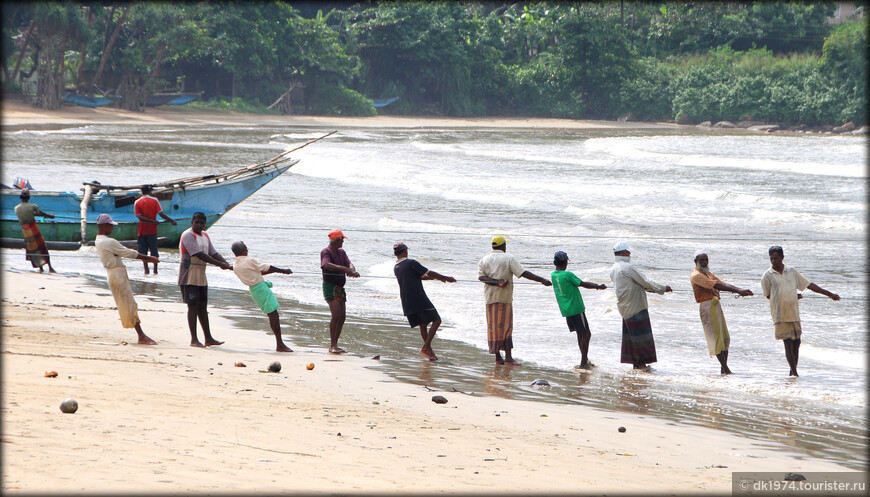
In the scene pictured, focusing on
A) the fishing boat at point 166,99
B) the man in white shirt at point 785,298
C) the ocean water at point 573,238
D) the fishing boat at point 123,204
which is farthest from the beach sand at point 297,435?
the fishing boat at point 166,99

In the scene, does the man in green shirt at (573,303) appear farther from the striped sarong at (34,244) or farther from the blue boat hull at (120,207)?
the blue boat hull at (120,207)

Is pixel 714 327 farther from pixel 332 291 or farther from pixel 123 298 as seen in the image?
pixel 123 298

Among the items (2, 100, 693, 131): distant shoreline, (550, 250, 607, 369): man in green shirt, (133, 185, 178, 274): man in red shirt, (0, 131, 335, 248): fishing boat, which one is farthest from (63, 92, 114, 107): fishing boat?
(550, 250, 607, 369): man in green shirt

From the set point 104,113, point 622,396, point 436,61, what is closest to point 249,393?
point 622,396

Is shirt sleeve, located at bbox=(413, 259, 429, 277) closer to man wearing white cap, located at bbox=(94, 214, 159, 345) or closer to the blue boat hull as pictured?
man wearing white cap, located at bbox=(94, 214, 159, 345)

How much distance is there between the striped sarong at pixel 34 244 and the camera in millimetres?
11273

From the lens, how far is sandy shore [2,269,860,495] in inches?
153

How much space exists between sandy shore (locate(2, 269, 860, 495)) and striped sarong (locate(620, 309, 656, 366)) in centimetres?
173

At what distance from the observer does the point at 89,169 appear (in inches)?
968

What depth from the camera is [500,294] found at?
7.80 m

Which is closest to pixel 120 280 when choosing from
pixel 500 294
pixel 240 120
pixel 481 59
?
pixel 500 294

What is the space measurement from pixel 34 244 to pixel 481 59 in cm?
5545

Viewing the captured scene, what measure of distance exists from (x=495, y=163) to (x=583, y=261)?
18.2 metres

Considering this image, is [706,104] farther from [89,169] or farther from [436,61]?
[89,169]
